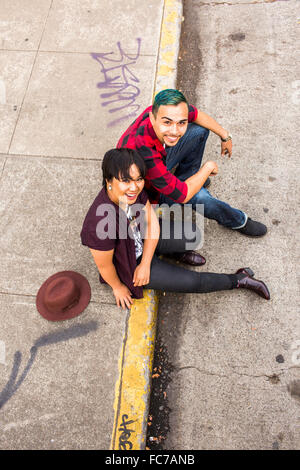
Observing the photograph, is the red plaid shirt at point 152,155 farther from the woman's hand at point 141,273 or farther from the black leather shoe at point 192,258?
the black leather shoe at point 192,258

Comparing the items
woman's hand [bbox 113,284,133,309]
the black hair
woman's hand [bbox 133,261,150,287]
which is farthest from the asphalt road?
the black hair

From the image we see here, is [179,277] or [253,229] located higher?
[253,229]

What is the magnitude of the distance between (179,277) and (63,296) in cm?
91

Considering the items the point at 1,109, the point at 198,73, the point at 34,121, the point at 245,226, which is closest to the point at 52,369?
the point at 245,226

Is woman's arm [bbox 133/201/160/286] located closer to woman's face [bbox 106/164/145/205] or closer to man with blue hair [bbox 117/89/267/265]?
man with blue hair [bbox 117/89/267/265]

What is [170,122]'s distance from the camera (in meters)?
2.26

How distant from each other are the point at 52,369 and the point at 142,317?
786 mm

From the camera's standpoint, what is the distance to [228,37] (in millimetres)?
4352

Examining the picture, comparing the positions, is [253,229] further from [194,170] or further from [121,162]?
[121,162]

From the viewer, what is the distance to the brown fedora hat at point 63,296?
8.86 ft

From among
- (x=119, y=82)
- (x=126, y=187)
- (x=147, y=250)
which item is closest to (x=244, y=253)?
(x=147, y=250)

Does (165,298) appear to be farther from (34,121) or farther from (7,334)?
(34,121)

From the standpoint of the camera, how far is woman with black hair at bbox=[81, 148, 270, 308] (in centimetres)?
208

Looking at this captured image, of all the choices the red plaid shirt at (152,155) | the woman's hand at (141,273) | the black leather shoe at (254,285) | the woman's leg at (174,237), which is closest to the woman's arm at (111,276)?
the woman's hand at (141,273)
